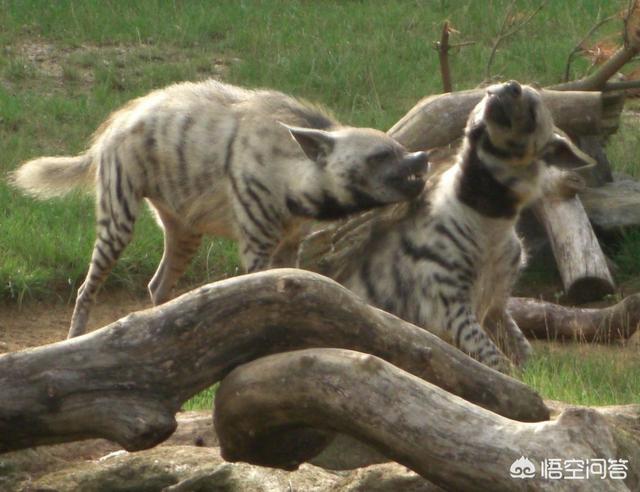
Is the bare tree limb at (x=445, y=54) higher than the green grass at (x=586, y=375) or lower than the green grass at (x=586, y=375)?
higher

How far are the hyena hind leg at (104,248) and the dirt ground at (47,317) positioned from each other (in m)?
0.27

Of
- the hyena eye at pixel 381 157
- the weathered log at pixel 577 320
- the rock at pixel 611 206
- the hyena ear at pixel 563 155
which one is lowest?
the weathered log at pixel 577 320

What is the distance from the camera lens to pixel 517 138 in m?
5.14

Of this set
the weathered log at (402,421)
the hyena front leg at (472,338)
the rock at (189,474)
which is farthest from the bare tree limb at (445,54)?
the weathered log at (402,421)

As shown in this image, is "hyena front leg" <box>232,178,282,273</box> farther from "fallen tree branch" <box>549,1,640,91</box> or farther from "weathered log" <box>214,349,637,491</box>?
"fallen tree branch" <box>549,1,640,91</box>

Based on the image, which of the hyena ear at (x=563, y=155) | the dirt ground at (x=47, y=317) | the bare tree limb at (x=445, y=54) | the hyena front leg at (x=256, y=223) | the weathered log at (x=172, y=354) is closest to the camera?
the weathered log at (x=172, y=354)

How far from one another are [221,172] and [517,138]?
1660 mm

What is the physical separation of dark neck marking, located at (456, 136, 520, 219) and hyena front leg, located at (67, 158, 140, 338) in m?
1.81

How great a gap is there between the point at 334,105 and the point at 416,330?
20.3 ft

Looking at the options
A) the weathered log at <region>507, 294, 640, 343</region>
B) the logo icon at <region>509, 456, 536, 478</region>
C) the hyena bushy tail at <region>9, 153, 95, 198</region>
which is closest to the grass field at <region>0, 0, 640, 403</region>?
the hyena bushy tail at <region>9, 153, 95, 198</region>

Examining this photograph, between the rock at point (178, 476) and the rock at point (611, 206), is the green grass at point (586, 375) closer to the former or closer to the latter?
the rock at point (178, 476)

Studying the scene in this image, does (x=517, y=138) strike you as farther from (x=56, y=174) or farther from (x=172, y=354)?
(x=56, y=174)

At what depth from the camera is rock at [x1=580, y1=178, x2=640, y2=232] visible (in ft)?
25.5

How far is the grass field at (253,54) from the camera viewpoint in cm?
942
